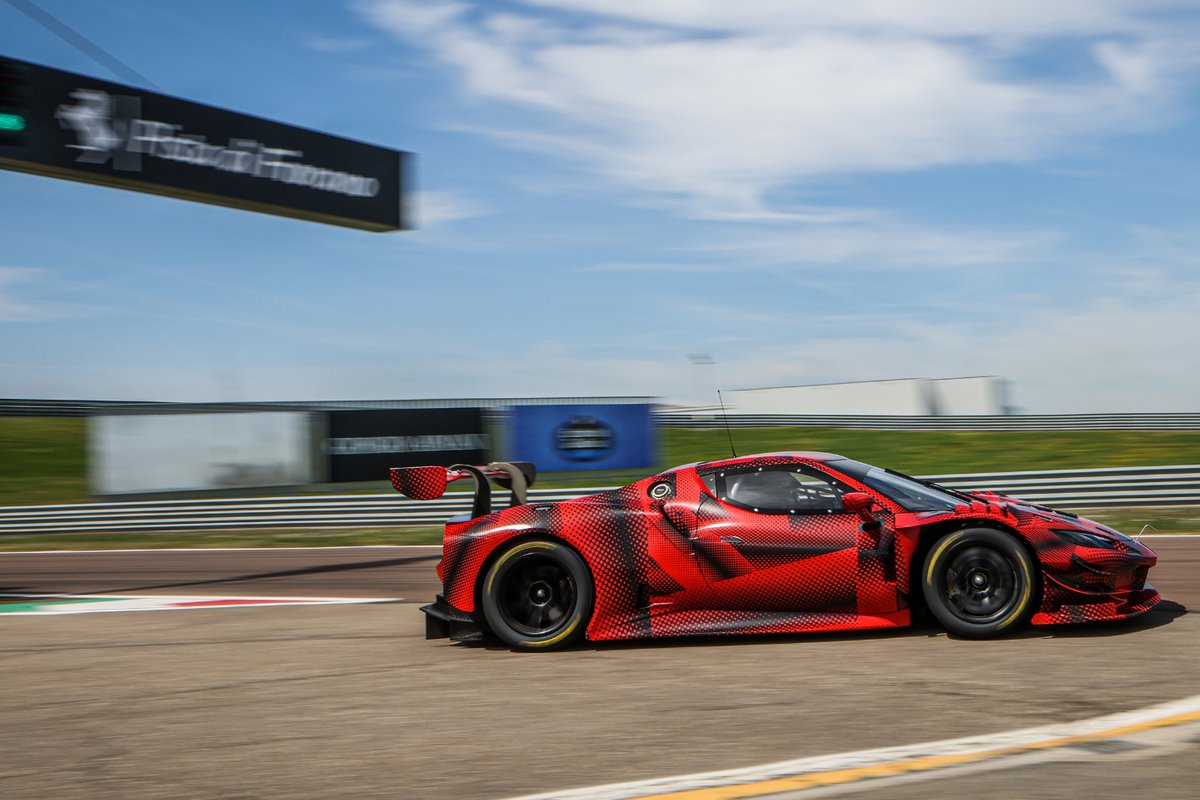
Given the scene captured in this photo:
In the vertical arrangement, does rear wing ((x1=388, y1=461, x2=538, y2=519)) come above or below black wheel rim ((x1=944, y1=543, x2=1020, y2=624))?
above

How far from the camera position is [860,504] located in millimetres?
6684

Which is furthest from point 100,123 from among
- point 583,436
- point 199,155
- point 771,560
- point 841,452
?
point 841,452

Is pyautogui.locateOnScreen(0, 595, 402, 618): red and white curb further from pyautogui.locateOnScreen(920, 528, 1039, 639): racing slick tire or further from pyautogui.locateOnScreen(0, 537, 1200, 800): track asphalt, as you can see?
pyautogui.locateOnScreen(920, 528, 1039, 639): racing slick tire

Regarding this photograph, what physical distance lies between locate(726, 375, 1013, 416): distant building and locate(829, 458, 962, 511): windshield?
3008 centimetres

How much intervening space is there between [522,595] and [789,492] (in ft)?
5.78

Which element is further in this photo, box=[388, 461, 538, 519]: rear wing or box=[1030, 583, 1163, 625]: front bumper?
box=[388, 461, 538, 519]: rear wing

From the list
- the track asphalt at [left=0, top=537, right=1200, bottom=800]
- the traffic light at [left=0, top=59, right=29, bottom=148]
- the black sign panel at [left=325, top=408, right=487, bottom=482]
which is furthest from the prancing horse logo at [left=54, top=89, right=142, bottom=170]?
the track asphalt at [left=0, top=537, right=1200, bottom=800]

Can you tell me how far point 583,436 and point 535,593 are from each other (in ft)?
56.6

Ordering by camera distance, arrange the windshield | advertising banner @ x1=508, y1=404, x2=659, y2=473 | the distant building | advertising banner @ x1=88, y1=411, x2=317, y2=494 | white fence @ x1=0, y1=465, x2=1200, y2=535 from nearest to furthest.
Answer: the windshield → white fence @ x1=0, y1=465, x2=1200, y2=535 → advertising banner @ x1=88, y1=411, x2=317, y2=494 → advertising banner @ x1=508, y1=404, x2=659, y2=473 → the distant building

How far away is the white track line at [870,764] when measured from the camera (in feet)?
12.8

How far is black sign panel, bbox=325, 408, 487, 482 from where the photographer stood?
23.7 metres

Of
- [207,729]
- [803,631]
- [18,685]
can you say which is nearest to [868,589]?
[803,631]

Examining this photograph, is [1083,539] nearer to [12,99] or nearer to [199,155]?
[12,99]

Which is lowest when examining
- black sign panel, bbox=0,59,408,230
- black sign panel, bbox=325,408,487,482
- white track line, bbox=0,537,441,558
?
white track line, bbox=0,537,441,558
